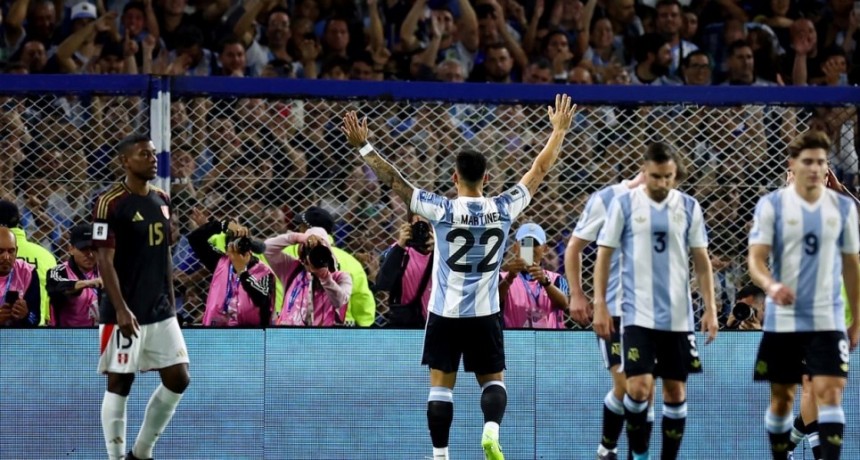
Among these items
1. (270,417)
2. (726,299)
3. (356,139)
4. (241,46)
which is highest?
(241,46)

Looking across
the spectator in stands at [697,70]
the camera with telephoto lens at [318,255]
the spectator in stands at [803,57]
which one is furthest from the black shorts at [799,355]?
the spectator in stands at [803,57]

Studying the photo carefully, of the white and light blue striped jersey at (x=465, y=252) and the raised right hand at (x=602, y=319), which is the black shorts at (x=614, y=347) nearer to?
the raised right hand at (x=602, y=319)

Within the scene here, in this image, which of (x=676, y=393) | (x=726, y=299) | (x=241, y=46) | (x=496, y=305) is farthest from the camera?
(x=241, y=46)

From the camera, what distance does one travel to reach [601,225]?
8.96 meters

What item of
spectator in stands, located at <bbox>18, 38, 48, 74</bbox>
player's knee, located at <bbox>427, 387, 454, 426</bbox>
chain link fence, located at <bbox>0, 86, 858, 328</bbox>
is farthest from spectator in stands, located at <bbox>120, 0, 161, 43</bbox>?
player's knee, located at <bbox>427, 387, 454, 426</bbox>

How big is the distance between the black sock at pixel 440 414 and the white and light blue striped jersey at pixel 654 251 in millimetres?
1246

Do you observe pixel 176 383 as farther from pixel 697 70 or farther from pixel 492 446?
pixel 697 70

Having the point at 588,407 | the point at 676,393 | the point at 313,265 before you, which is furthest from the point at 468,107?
the point at 676,393

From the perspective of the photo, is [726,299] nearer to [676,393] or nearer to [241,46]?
[676,393]

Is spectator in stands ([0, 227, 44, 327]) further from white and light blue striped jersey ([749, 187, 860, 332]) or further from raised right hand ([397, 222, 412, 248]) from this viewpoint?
white and light blue striped jersey ([749, 187, 860, 332])

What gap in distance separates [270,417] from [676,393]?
3.17 meters

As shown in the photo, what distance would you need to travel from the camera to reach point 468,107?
11.0 meters

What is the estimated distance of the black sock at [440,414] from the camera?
9242 mm

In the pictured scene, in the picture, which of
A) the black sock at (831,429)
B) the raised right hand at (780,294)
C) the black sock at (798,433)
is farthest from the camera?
the black sock at (798,433)
